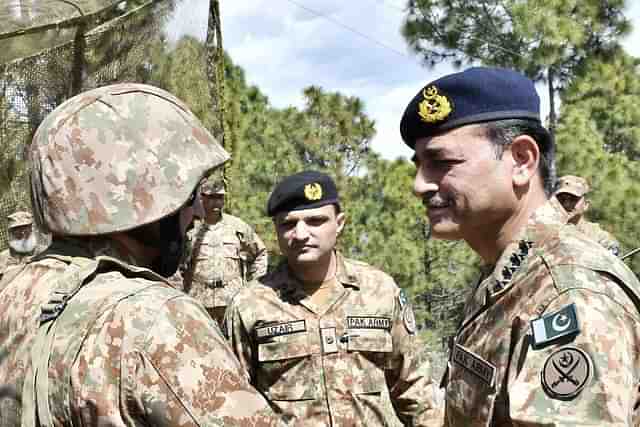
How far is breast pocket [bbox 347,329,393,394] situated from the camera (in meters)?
3.43

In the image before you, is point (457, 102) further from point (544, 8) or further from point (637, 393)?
point (544, 8)

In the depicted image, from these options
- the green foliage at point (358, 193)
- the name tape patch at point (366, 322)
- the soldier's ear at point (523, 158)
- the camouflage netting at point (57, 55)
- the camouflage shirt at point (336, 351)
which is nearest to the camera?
the soldier's ear at point (523, 158)

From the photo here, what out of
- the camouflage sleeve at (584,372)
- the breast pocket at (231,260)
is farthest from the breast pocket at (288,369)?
the breast pocket at (231,260)

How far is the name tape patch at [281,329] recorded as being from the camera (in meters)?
3.47

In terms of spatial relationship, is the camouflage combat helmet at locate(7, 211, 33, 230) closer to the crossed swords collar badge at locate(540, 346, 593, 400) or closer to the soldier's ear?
the soldier's ear

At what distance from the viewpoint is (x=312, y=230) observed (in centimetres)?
370

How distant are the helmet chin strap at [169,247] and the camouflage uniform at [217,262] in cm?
631

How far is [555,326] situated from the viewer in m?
1.60

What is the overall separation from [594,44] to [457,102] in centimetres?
1020

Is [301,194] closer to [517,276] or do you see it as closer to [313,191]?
[313,191]

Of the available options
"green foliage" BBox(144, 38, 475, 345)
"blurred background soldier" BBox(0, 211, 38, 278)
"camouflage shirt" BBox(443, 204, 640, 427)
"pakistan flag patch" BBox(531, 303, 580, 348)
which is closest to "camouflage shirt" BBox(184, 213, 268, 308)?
"blurred background soldier" BBox(0, 211, 38, 278)

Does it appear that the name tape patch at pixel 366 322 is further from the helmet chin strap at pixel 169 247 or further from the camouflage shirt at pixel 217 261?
the camouflage shirt at pixel 217 261

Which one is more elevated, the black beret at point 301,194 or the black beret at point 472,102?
the black beret at point 472,102

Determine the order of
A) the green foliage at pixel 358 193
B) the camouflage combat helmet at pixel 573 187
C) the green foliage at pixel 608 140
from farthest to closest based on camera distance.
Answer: the green foliage at pixel 358 193 < the green foliage at pixel 608 140 < the camouflage combat helmet at pixel 573 187
